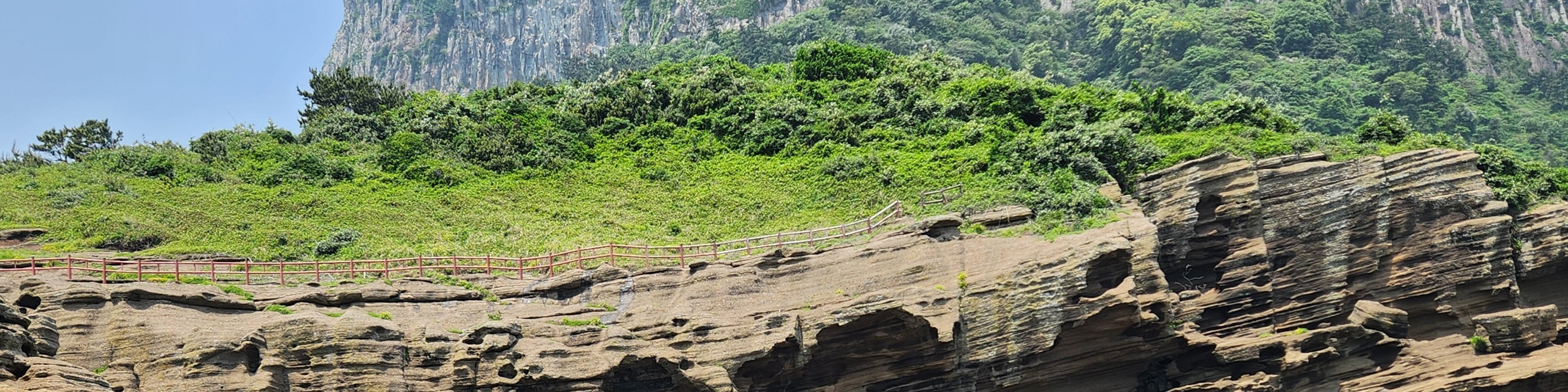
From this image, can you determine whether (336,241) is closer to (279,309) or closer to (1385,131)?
(279,309)

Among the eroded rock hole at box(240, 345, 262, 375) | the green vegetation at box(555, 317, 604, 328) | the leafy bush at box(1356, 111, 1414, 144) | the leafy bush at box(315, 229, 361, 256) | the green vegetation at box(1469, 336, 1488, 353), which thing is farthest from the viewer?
the leafy bush at box(1356, 111, 1414, 144)

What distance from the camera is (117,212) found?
165 ft

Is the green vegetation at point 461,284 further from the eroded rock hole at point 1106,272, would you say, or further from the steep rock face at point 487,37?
the steep rock face at point 487,37

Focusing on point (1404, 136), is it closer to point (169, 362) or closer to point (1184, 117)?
point (1184, 117)

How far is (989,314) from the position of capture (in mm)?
40719

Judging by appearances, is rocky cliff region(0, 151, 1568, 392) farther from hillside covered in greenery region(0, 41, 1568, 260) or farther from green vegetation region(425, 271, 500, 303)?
hillside covered in greenery region(0, 41, 1568, 260)

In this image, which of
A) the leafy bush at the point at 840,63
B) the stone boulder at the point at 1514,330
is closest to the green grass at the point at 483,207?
the leafy bush at the point at 840,63

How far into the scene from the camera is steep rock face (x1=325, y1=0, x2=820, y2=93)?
169 m

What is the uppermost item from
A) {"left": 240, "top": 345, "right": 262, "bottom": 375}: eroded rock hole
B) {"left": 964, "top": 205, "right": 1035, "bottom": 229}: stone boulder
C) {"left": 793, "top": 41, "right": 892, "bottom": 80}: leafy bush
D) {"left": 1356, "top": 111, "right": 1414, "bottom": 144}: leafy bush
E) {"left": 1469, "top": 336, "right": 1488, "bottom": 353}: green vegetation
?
{"left": 793, "top": 41, "right": 892, "bottom": 80}: leafy bush

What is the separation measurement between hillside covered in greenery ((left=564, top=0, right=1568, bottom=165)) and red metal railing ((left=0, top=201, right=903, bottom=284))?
55.6 metres

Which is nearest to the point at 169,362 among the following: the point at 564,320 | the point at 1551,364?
the point at 564,320

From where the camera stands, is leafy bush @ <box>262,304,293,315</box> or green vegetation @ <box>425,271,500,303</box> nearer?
leafy bush @ <box>262,304,293,315</box>

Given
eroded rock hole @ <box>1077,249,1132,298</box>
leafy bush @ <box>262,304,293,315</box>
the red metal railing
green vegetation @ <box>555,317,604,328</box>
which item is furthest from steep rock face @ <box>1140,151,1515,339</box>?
leafy bush @ <box>262,304,293,315</box>

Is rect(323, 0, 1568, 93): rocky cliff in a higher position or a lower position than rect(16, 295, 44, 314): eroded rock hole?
higher
